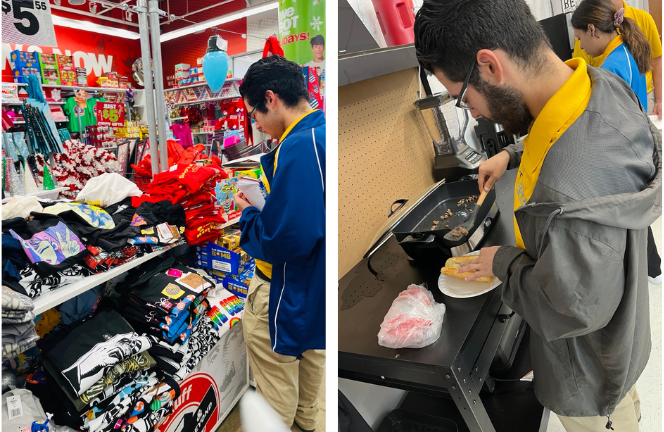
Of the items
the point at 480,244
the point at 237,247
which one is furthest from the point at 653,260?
the point at 237,247

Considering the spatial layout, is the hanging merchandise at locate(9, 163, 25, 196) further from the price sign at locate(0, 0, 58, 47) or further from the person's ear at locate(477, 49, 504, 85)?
the person's ear at locate(477, 49, 504, 85)

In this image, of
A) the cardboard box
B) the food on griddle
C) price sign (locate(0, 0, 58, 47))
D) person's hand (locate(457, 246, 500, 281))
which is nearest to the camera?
price sign (locate(0, 0, 58, 47))

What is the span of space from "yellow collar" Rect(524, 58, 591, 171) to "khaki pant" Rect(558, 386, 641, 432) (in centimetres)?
43

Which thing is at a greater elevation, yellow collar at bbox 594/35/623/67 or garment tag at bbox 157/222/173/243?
yellow collar at bbox 594/35/623/67

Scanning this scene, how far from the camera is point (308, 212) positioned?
55cm

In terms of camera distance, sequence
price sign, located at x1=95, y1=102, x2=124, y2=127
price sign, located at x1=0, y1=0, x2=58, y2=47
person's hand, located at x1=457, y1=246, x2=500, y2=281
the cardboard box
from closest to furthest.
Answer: price sign, located at x1=0, y1=0, x2=58, y2=47, price sign, located at x1=95, y1=102, x2=124, y2=127, the cardboard box, person's hand, located at x1=457, y1=246, x2=500, y2=281

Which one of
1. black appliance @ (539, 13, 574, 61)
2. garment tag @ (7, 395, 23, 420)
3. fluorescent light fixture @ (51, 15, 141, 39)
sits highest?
black appliance @ (539, 13, 574, 61)

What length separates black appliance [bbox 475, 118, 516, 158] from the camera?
0.76 m

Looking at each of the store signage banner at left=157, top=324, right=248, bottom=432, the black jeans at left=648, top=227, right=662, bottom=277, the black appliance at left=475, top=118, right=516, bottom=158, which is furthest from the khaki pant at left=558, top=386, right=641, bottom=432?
the store signage banner at left=157, top=324, right=248, bottom=432

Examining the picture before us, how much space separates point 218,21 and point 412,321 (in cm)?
59

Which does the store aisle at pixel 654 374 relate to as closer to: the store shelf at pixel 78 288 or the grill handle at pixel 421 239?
the grill handle at pixel 421 239

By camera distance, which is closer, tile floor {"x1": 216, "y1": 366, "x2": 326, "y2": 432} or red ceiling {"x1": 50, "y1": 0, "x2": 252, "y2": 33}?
red ceiling {"x1": 50, "y1": 0, "x2": 252, "y2": 33}

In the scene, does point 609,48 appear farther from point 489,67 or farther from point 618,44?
point 489,67

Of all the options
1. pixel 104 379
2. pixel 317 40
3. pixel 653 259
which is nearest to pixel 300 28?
pixel 317 40
